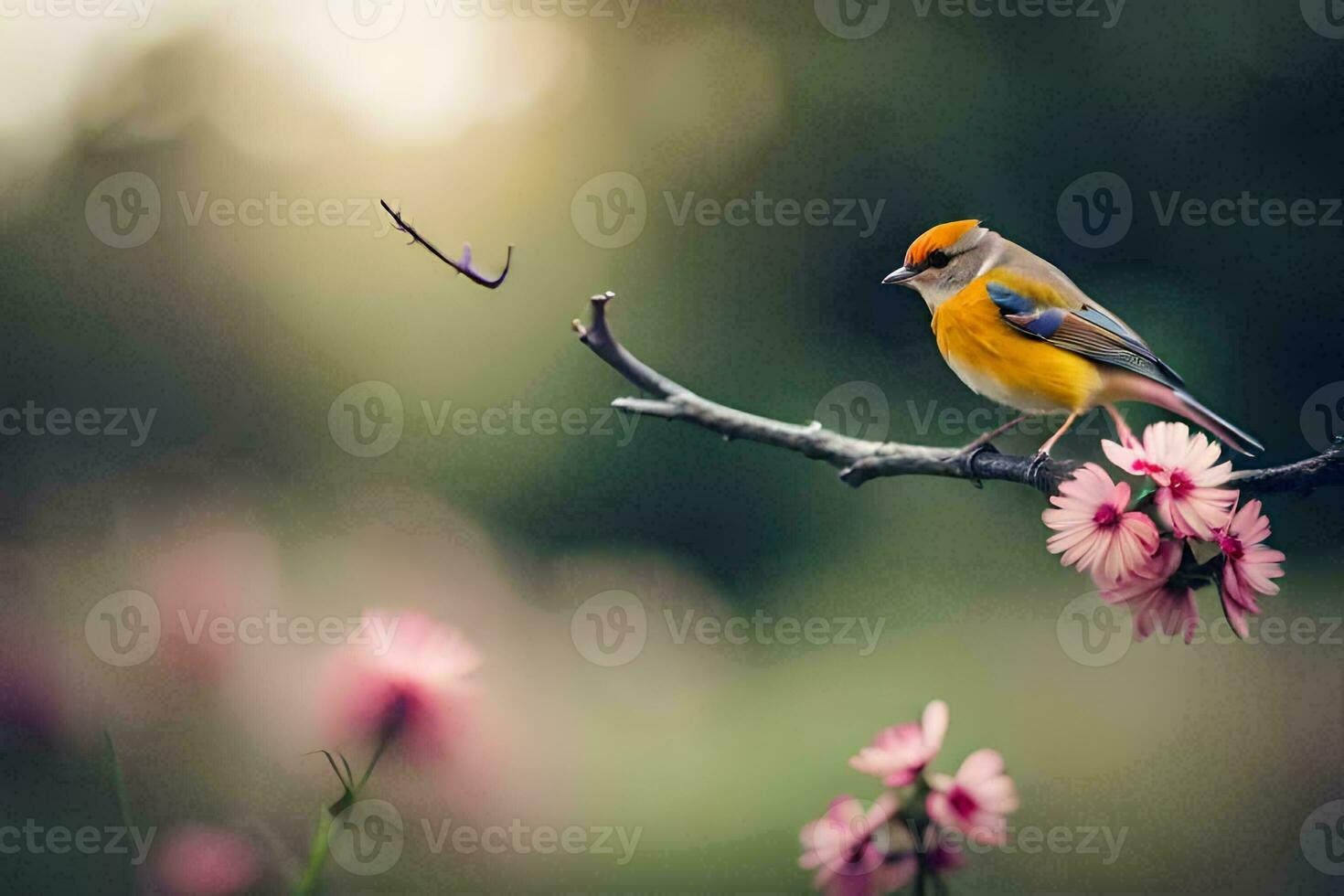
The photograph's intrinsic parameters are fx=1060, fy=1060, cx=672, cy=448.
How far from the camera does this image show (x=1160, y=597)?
0.47 metres

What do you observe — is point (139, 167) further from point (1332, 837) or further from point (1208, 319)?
point (1332, 837)

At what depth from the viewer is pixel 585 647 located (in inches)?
47.4

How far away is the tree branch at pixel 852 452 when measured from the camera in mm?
455

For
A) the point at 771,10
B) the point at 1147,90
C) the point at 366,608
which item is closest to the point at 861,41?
the point at 771,10

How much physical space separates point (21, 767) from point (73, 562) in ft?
0.88

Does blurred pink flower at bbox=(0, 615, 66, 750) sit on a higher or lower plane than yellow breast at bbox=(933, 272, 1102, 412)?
lower

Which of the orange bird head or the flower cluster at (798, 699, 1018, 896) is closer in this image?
the flower cluster at (798, 699, 1018, 896)

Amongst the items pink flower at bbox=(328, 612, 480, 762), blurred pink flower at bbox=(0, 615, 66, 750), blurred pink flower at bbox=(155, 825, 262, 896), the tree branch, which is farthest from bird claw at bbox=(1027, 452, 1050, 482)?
blurred pink flower at bbox=(0, 615, 66, 750)

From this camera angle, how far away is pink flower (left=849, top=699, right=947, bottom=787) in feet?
1.39

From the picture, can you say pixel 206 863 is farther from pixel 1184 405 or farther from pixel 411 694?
pixel 1184 405

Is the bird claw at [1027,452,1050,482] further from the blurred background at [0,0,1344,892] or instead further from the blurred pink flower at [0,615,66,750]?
the blurred pink flower at [0,615,66,750]

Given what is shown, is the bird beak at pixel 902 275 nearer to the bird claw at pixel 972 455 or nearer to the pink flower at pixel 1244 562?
the bird claw at pixel 972 455

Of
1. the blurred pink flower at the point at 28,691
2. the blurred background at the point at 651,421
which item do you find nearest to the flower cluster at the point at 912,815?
the blurred background at the point at 651,421

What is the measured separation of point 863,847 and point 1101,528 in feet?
0.56
